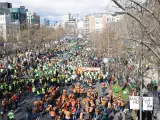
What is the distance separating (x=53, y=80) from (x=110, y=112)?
1130 cm

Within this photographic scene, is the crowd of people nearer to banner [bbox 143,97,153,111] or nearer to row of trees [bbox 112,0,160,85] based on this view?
row of trees [bbox 112,0,160,85]

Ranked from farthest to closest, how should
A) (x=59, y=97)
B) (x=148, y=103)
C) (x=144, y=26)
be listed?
(x=59, y=97), (x=148, y=103), (x=144, y=26)

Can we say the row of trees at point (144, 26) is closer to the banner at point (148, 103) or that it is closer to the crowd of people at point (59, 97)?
the banner at point (148, 103)

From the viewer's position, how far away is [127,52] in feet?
122

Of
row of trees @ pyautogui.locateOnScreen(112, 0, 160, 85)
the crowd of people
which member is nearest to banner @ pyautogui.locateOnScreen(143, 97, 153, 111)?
row of trees @ pyautogui.locateOnScreen(112, 0, 160, 85)

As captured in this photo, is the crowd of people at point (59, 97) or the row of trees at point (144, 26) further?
the crowd of people at point (59, 97)

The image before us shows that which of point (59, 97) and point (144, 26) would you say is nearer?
point (144, 26)

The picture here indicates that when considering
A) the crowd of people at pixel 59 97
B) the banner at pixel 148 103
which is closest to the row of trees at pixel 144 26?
the banner at pixel 148 103

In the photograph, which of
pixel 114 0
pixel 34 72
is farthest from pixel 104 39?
pixel 114 0

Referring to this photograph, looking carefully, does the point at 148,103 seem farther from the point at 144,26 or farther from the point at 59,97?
the point at 59,97

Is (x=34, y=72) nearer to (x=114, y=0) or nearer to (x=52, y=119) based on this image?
(x=52, y=119)

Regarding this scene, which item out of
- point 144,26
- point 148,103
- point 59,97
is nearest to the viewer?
point 144,26

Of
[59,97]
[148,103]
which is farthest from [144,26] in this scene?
[59,97]

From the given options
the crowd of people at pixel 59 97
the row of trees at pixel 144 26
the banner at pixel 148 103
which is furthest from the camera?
the crowd of people at pixel 59 97
